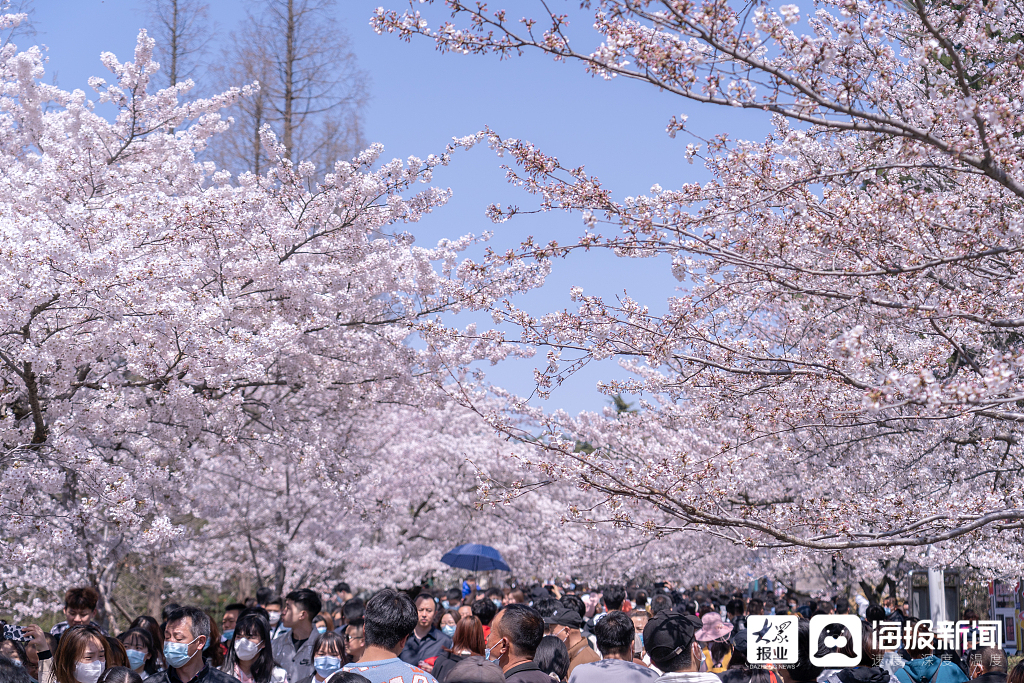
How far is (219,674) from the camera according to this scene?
188 inches

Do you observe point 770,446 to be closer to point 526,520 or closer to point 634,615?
point 634,615

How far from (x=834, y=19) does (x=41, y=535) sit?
891 cm

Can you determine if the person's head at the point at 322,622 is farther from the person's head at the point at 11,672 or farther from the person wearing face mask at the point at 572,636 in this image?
the person's head at the point at 11,672

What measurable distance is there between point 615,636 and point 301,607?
3031mm

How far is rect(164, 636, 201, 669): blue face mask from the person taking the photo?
15.5 ft

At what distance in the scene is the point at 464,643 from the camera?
6422mm

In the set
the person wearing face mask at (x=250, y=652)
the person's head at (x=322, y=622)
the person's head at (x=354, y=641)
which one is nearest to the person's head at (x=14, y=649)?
the person wearing face mask at (x=250, y=652)

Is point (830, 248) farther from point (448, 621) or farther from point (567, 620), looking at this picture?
point (448, 621)

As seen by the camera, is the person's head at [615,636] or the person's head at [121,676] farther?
the person's head at [615,636]

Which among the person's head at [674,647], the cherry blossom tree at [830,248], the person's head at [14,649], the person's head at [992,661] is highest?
the cherry blossom tree at [830,248]

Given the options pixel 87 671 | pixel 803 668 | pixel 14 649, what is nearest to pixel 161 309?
pixel 14 649

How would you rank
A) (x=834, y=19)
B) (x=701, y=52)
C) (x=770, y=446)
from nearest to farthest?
1. (x=701, y=52)
2. (x=834, y=19)
3. (x=770, y=446)

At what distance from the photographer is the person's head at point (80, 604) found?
279 inches

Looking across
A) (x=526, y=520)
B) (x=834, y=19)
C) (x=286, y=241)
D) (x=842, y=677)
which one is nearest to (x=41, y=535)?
(x=286, y=241)
